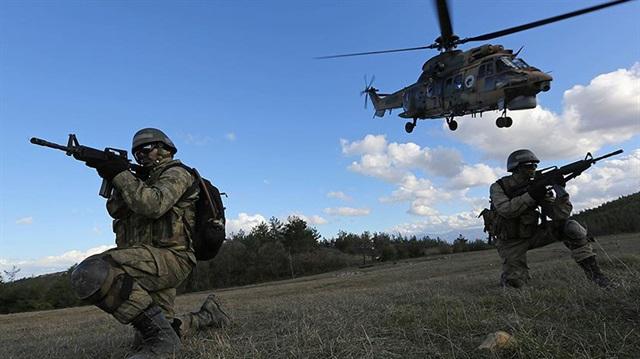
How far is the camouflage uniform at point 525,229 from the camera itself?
22.5 ft

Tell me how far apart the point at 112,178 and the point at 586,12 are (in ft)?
10.9

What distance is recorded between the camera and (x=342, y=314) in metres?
5.02

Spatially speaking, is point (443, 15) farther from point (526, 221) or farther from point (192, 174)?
point (192, 174)

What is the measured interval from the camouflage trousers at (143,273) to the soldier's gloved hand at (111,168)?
57cm

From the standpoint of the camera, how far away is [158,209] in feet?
13.0

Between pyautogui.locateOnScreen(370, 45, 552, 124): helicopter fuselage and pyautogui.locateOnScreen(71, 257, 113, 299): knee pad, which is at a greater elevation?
pyautogui.locateOnScreen(370, 45, 552, 124): helicopter fuselage

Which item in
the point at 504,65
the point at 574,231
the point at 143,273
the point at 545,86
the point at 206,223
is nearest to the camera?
the point at 143,273

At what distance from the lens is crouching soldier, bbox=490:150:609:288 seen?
22.4 ft

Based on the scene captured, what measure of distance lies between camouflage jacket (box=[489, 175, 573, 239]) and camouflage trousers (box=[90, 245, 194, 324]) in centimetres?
459

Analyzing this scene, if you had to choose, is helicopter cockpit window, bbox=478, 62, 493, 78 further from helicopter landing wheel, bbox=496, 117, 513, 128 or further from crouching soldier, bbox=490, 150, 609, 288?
crouching soldier, bbox=490, 150, 609, 288

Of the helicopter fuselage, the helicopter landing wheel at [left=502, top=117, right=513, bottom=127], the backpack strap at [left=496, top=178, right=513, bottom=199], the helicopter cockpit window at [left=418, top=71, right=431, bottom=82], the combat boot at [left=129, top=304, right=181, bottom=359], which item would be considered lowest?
the combat boot at [left=129, top=304, right=181, bottom=359]

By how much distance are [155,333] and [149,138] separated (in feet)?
5.56

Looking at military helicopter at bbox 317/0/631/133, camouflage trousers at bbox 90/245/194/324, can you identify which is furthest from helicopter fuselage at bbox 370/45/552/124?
camouflage trousers at bbox 90/245/194/324

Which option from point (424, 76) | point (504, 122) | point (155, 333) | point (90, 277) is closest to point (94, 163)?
point (90, 277)
